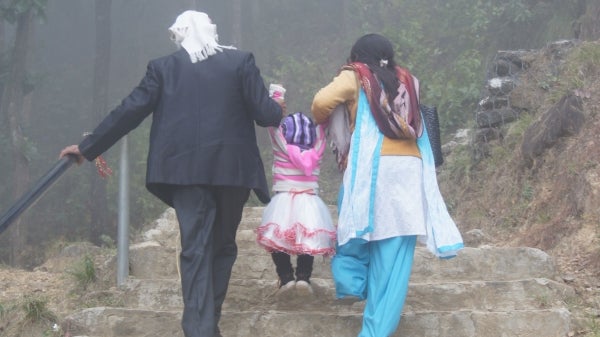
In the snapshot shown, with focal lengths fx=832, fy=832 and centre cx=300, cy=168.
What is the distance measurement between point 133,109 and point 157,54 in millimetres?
19135

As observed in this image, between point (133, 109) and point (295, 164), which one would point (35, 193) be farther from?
point (295, 164)

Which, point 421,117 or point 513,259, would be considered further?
point 513,259

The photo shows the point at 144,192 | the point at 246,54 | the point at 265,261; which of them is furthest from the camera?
the point at 144,192

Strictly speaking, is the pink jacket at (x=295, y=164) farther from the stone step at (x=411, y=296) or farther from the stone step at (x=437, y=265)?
the stone step at (x=437, y=265)

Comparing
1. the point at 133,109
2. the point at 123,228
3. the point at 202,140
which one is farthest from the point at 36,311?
the point at 202,140

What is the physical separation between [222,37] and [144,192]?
818 cm

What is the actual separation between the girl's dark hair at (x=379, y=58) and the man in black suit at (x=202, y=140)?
56 centimetres

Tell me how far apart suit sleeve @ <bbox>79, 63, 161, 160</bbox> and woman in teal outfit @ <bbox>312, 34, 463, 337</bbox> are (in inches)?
33.2

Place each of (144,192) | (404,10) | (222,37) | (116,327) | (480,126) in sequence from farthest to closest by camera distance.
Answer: (222,37), (404,10), (144,192), (480,126), (116,327)

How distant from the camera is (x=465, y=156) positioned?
8625 mm

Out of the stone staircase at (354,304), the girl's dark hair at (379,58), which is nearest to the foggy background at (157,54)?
the stone staircase at (354,304)

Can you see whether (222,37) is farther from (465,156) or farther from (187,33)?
(187,33)

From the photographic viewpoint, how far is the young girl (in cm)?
470

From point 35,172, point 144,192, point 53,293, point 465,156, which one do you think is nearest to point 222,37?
point 35,172
